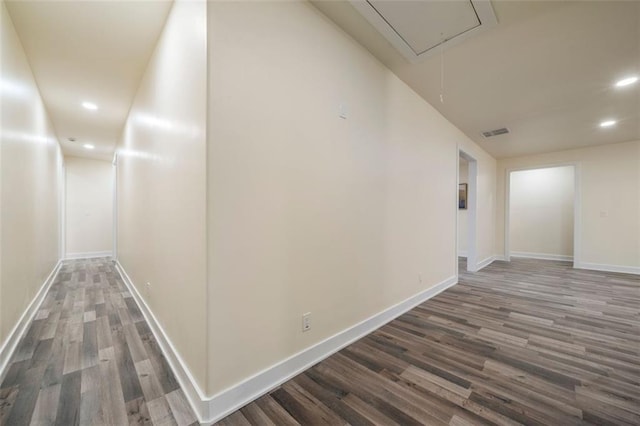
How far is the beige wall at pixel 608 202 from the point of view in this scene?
5094mm

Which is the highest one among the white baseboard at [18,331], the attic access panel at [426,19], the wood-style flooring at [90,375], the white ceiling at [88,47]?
the white ceiling at [88,47]

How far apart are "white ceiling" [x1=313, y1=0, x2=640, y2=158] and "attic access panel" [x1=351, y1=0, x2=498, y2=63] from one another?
0.21ft

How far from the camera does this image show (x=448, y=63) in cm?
259

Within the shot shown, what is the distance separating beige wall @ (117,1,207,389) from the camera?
1.45 metres

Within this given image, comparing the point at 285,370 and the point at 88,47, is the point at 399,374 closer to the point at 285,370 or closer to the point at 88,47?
the point at 285,370

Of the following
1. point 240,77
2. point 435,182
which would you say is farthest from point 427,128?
point 240,77

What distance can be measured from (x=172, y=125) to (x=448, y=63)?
2.65m

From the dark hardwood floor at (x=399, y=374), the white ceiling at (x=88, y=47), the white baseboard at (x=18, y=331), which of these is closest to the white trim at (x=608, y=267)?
the dark hardwood floor at (x=399, y=374)

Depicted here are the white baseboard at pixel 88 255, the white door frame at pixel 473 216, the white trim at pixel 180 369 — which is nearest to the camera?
the white trim at pixel 180 369

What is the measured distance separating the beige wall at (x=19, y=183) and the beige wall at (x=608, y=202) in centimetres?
879

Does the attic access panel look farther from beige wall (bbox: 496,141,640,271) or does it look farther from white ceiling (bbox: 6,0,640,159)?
beige wall (bbox: 496,141,640,271)

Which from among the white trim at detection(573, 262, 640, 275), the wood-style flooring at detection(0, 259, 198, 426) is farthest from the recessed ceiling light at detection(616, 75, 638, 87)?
the wood-style flooring at detection(0, 259, 198, 426)

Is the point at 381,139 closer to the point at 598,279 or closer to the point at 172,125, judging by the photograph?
the point at 172,125

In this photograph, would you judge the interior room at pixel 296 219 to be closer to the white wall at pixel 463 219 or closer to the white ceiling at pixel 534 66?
the white ceiling at pixel 534 66
